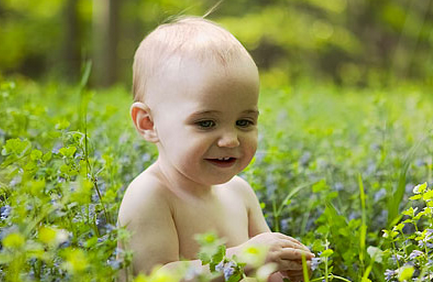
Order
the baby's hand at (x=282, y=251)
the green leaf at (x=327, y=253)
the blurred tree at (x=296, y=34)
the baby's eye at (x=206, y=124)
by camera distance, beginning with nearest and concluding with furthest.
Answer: the green leaf at (x=327, y=253), the baby's hand at (x=282, y=251), the baby's eye at (x=206, y=124), the blurred tree at (x=296, y=34)

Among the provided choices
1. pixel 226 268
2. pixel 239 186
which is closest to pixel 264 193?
pixel 239 186

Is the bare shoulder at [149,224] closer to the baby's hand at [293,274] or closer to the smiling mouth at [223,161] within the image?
the smiling mouth at [223,161]

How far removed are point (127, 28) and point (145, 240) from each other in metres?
17.4

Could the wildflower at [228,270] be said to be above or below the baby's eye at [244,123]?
A: below

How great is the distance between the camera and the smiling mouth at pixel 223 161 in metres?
1.77

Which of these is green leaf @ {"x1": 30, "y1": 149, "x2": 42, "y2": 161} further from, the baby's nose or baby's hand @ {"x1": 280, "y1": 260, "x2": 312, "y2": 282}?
baby's hand @ {"x1": 280, "y1": 260, "x2": 312, "y2": 282}

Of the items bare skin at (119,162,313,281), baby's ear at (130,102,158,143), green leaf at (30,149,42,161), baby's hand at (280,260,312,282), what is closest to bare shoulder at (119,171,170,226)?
bare skin at (119,162,313,281)

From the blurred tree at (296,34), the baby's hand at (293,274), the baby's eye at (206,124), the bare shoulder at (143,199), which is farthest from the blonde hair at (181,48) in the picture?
the blurred tree at (296,34)

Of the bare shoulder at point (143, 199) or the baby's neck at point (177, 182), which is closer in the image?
the bare shoulder at point (143, 199)

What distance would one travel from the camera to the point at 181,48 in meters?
1.81

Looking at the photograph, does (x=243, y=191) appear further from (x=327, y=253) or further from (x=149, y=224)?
(x=327, y=253)

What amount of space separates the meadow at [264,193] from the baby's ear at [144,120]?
0.16 meters

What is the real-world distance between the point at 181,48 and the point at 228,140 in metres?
0.33

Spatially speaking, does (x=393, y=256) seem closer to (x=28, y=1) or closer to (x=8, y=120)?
(x=8, y=120)
